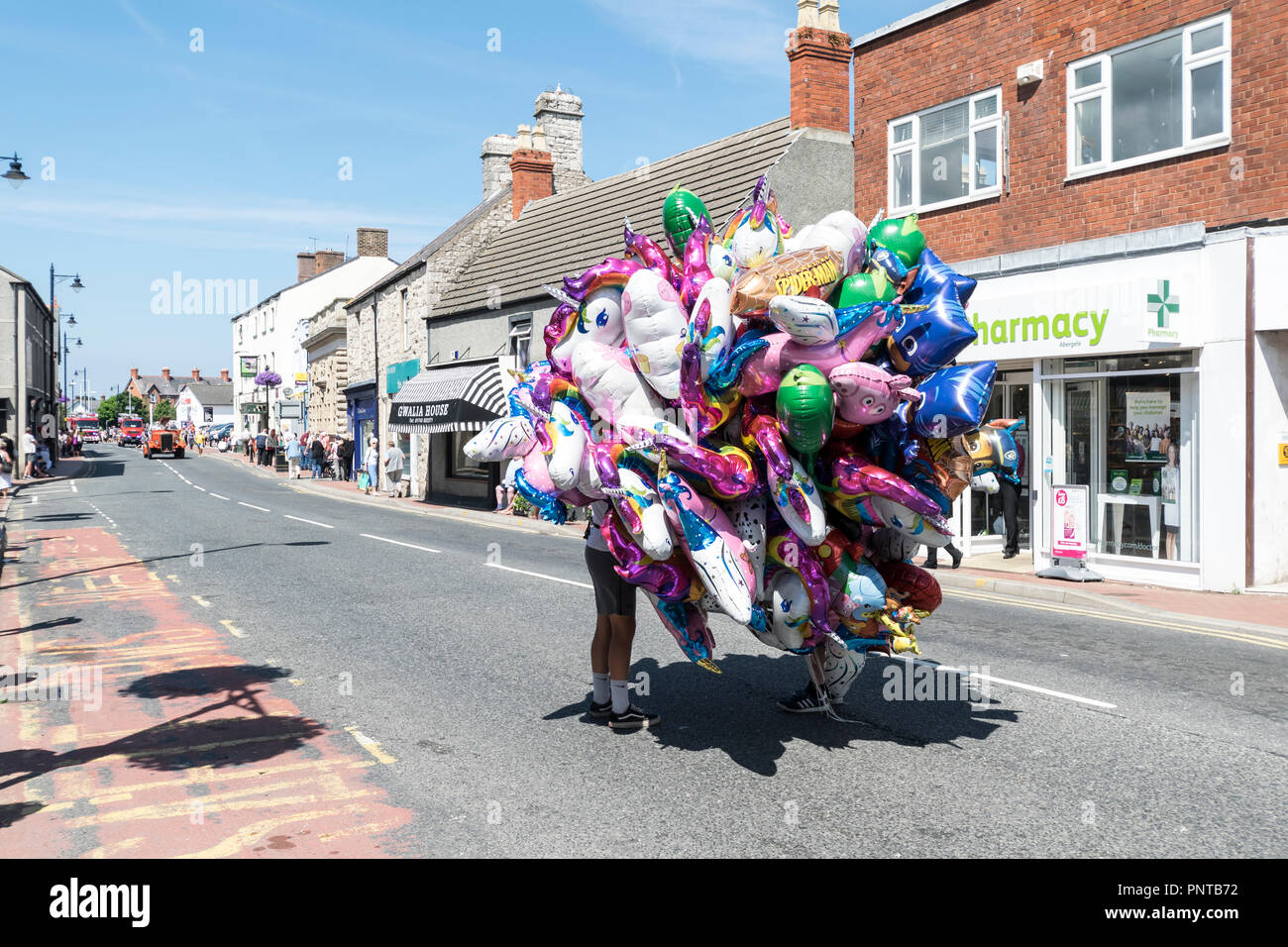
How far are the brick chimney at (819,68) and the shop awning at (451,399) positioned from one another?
28.3 ft

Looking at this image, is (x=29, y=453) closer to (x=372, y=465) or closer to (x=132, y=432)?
(x=372, y=465)

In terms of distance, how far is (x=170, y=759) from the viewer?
5.76 m

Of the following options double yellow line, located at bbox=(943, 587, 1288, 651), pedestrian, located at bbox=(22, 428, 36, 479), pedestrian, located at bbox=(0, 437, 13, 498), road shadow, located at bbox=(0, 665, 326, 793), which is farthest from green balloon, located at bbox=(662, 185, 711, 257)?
pedestrian, located at bbox=(22, 428, 36, 479)

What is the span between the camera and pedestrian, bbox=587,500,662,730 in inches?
234

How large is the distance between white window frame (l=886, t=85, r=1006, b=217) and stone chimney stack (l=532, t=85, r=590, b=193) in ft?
50.2

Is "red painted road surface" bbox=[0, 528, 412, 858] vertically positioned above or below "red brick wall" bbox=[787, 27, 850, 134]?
below

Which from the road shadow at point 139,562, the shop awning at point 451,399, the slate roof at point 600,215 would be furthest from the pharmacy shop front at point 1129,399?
the shop awning at point 451,399

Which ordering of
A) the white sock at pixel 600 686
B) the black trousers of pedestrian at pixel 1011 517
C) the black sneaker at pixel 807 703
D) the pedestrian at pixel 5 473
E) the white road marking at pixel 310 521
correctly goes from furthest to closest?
the white road marking at pixel 310 521
the pedestrian at pixel 5 473
the black trousers of pedestrian at pixel 1011 517
the black sneaker at pixel 807 703
the white sock at pixel 600 686

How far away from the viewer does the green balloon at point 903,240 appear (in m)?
5.46

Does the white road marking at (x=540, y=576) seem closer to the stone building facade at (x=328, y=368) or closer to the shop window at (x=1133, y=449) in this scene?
the shop window at (x=1133, y=449)

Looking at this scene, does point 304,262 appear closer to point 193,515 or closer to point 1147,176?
point 193,515

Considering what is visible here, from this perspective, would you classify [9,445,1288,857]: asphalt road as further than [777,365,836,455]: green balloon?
No

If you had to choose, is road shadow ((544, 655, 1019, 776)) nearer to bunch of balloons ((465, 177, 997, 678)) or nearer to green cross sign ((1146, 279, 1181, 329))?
bunch of balloons ((465, 177, 997, 678))
